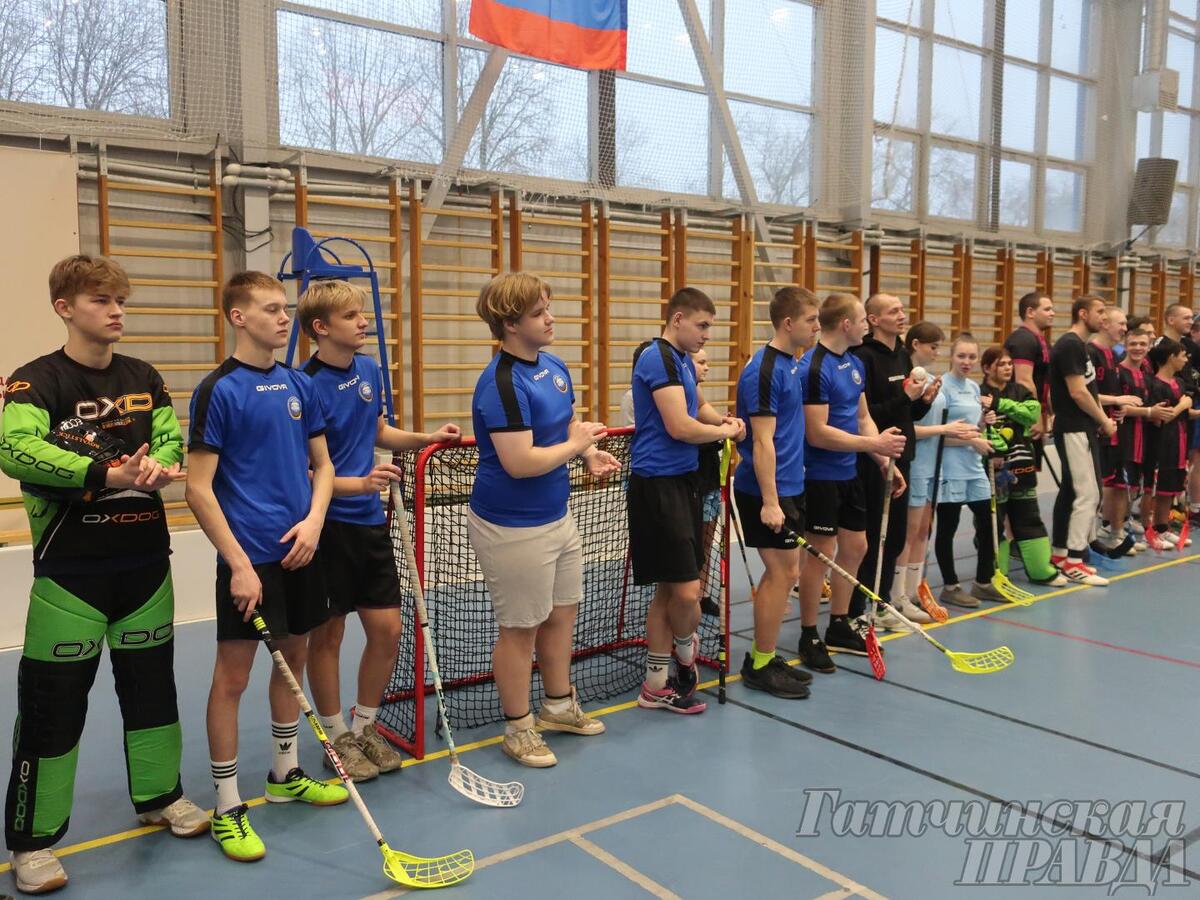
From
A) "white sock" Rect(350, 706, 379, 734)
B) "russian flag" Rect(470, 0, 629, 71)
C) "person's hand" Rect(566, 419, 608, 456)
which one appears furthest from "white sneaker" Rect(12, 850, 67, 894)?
"russian flag" Rect(470, 0, 629, 71)

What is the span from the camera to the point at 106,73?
5.29 metres

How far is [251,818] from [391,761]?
0.46 meters

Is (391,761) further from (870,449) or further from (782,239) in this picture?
(782,239)

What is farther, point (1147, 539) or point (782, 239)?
point (782, 239)

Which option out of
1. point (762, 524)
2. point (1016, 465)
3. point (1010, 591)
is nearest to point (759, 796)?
point (762, 524)

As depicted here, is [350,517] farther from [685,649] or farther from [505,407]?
[685,649]

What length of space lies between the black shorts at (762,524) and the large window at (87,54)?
409cm

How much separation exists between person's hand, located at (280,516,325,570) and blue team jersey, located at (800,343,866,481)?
2073 millimetres

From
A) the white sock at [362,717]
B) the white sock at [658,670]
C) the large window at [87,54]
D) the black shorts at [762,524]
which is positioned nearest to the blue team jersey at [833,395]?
the black shorts at [762,524]

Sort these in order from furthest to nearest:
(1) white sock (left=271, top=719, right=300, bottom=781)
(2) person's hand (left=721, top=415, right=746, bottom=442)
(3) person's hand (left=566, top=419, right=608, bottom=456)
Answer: (2) person's hand (left=721, top=415, right=746, bottom=442)
(3) person's hand (left=566, top=419, right=608, bottom=456)
(1) white sock (left=271, top=719, right=300, bottom=781)

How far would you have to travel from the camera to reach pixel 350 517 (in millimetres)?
2982

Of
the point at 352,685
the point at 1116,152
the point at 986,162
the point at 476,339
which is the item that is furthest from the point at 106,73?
the point at 1116,152

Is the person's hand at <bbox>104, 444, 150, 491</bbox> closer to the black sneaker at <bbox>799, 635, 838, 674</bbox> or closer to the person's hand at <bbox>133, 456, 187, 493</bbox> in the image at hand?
the person's hand at <bbox>133, 456, 187, 493</bbox>

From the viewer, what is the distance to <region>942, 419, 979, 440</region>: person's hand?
481 centimetres
